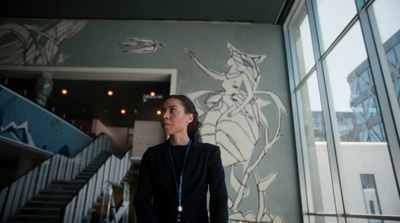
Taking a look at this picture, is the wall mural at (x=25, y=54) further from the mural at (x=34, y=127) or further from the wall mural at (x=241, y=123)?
the wall mural at (x=241, y=123)

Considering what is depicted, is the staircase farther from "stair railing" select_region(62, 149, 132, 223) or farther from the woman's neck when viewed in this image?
the woman's neck

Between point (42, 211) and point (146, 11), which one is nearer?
point (146, 11)

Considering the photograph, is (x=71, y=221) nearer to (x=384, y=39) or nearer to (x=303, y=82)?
(x=303, y=82)

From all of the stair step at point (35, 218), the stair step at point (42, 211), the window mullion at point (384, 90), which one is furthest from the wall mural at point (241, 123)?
the stair step at point (42, 211)

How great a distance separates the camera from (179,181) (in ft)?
4.45

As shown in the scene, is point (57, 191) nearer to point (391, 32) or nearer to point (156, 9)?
point (156, 9)

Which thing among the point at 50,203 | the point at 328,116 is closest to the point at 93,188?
the point at 50,203

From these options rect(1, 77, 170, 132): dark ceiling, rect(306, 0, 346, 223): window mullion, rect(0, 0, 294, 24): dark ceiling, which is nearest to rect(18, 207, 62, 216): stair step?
rect(1, 77, 170, 132): dark ceiling

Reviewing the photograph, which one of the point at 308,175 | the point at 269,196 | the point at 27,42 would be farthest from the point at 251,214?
the point at 27,42

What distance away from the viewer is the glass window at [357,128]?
105 inches

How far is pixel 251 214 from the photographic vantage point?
4457 millimetres

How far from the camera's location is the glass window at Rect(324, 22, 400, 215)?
2656mm

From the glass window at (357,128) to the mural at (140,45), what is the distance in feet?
11.6

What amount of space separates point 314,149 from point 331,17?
211cm
